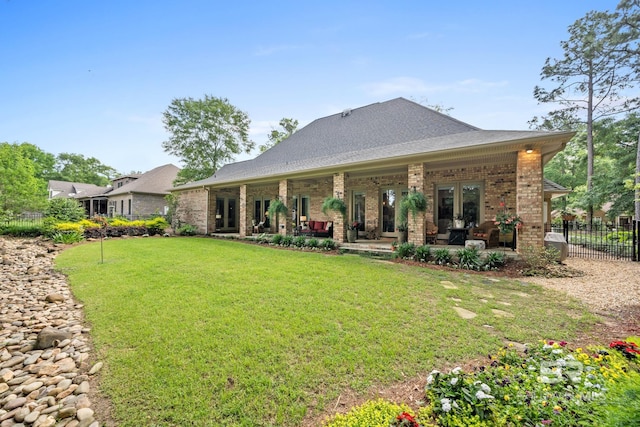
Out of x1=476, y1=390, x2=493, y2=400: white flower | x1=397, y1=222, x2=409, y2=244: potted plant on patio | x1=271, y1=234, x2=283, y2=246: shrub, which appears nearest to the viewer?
x1=476, y1=390, x2=493, y2=400: white flower

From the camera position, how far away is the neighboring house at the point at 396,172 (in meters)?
6.64

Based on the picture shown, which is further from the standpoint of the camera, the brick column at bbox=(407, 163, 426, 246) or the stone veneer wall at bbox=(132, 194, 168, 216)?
the stone veneer wall at bbox=(132, 194, 168, 216)

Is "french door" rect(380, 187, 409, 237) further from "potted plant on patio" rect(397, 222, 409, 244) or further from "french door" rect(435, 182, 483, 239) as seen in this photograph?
"potted plant on patio" rect(397, 222, 409, 244)

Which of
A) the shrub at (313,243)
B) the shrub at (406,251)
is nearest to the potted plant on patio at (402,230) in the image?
the shrub at (406,251)

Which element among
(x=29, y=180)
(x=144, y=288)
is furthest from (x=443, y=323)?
(x=29, y=180)

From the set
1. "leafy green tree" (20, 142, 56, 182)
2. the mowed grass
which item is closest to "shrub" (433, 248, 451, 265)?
the mowed grass

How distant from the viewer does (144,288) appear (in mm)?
5043

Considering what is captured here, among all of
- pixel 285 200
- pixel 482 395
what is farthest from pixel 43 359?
pixel 285 200

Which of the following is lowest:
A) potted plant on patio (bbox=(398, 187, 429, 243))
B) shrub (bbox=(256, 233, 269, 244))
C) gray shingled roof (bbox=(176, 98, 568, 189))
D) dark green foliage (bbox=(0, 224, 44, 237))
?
shrub (bbox=(256, 233, 269, 244))

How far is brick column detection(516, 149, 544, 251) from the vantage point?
253 inches

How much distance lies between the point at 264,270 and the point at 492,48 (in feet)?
35.2

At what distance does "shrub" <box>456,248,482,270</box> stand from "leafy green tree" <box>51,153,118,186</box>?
56.2 m

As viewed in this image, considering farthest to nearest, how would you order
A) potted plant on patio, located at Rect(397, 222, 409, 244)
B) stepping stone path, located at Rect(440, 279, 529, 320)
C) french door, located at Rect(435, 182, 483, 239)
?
french door, located at Rect(435, 182, 483, 239) → potted plant on patio, located at Rect(397, 222, 409, 244) → stepping stone path, located at Rect(440, 279, 529, 320)

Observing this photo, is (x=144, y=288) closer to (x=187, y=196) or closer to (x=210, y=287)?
(x=210, y=287)
